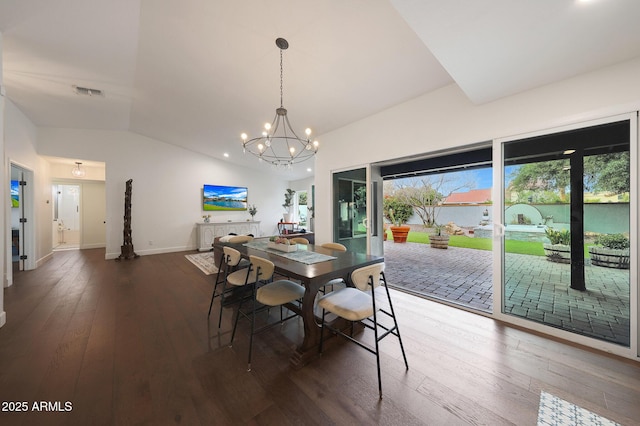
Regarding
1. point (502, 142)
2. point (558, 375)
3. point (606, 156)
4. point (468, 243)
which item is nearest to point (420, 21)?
point (502, 142)

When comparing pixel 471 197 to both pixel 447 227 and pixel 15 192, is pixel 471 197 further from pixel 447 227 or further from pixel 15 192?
pixel 15 192

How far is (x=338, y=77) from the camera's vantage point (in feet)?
9.50

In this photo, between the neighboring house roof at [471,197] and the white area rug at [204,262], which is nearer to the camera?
the white area rug at [204,262]

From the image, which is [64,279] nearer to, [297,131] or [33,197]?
[33,197]

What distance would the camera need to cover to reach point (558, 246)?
2.28 meters

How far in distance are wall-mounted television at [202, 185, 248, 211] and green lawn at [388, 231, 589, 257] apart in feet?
20.5

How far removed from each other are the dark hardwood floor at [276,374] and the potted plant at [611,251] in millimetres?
793

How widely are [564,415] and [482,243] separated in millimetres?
7909

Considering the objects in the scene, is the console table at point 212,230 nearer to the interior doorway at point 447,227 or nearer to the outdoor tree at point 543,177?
the interior doorway at point 447,227

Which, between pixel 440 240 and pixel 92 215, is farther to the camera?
pixel 440 240

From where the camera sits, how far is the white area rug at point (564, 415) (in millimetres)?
1290

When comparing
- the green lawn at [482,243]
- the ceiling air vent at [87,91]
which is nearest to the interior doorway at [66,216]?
the ceiling air vent at [87,91]

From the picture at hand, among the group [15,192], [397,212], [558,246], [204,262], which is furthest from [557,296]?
[15,192]

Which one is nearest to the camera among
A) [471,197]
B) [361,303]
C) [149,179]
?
[361,303]
